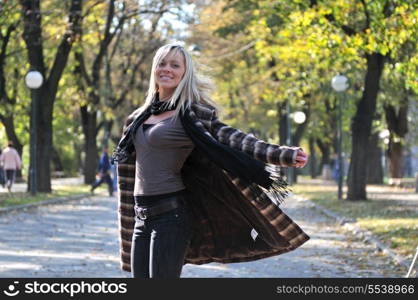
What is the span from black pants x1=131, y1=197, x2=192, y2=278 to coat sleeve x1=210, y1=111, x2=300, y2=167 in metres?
0.46

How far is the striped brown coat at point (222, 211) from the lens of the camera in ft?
16.4

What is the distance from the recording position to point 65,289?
17.1 ft

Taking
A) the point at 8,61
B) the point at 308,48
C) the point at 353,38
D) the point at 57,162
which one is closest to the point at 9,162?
the point at 8,61

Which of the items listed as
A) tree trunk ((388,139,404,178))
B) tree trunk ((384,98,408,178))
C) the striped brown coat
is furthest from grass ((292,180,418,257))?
tree trunk ((388,139,404,178))

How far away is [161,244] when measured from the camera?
481cm

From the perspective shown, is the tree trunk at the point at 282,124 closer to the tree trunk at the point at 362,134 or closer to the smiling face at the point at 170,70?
the tree trunk at the point at 362,134

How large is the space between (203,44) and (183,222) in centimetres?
3697

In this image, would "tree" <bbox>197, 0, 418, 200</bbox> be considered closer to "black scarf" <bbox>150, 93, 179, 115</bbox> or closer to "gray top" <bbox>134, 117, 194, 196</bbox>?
"black scarf" <bbox>150, 93, 179, 115</bbox>

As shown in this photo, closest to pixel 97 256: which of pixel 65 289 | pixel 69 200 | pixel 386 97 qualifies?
pixel 65 289

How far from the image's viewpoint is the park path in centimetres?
1023

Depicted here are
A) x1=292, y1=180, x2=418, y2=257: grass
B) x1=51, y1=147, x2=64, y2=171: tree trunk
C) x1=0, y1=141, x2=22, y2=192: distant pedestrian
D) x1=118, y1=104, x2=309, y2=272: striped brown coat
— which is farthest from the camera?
x1=51, y1=147, x2=64, y2=171: tree trunk

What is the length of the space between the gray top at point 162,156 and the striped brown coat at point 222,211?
0.12 meters

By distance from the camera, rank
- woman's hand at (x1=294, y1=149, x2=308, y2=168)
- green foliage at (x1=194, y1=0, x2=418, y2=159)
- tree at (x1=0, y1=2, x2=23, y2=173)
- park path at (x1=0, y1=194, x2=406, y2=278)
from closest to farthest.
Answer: woman's hand at (x1=294, y1=149, x2=308, y2=168)
park path at (x1=0, y1=194, x2=406, y2=278)
green foliage at (x1=194, y1=0, x2=418, y2=159)
tree at (x1=0, y1=2, x2=23, y2=173)

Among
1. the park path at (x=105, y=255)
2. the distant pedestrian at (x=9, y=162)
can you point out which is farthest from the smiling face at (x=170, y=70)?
the distant pedestrian at (x=9, y=162)
